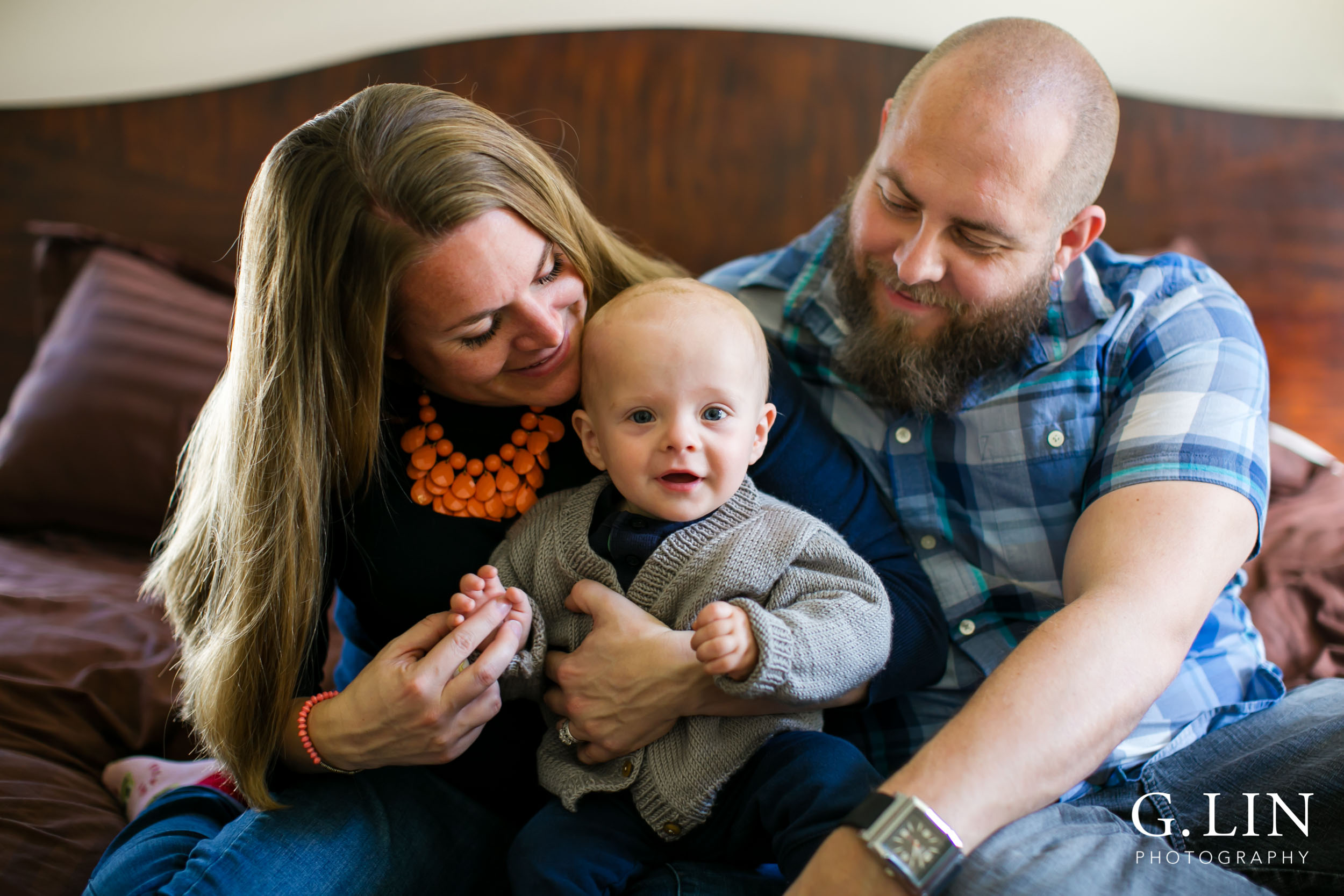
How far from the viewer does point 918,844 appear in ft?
3.25

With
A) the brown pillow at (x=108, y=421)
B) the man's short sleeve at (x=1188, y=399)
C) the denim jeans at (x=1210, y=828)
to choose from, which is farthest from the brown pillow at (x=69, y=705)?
the man's short sleeve at (x=1188, y=399)

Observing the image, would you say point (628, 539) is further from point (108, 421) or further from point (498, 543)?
point (108, 421)

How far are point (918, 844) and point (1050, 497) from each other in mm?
694

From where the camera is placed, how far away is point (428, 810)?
1388 mm

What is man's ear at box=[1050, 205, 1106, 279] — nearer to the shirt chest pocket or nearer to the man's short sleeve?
the man's short sleeve

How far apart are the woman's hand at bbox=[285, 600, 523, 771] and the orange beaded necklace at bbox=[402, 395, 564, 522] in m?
0.20

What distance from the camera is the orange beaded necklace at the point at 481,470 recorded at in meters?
1.41

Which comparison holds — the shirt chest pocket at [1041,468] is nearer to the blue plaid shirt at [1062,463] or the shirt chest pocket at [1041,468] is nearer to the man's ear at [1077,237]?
the blue plaid shirt at [1062,463]

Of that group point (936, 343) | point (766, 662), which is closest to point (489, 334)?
point (766, 662)

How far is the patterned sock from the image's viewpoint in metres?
1.51

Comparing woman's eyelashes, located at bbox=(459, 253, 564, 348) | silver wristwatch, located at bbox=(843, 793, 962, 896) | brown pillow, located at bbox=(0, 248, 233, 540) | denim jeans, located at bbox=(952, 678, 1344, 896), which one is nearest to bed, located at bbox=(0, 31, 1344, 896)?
brown pillow, located at bbox=(0, 248, 233, 540)

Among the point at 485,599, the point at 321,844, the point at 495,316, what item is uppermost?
the point at 495,316

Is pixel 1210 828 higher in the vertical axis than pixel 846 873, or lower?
lower

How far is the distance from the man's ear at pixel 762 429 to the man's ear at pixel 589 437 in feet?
0.69
